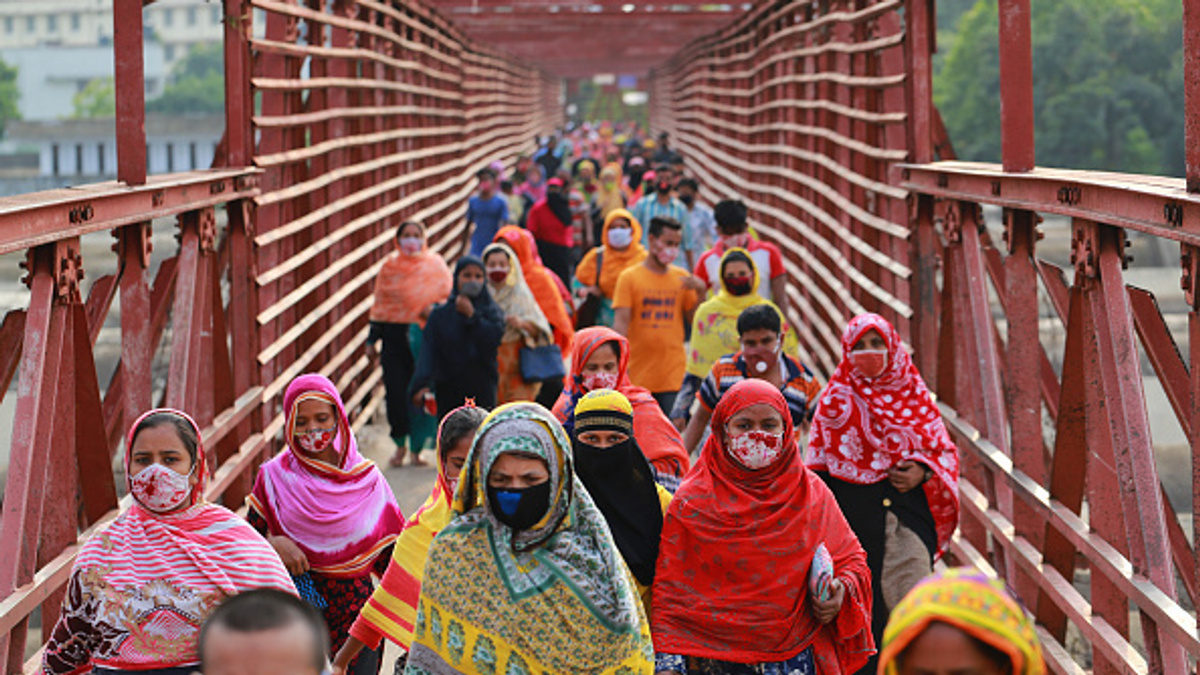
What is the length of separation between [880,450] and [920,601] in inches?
119

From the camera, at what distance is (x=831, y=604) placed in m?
4.25

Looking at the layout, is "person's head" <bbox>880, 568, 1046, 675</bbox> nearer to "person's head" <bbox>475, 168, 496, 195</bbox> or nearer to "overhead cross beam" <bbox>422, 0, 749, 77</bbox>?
"person's head" <bbox>475, 168, 496, 195</bbox>

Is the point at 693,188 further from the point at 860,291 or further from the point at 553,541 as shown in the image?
the point at 553,541

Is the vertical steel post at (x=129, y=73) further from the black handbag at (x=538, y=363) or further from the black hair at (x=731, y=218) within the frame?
the black hair at (x=731, y=218)

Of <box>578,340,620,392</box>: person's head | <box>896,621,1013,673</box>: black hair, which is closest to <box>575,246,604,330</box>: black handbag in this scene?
<box>578,340,620,392</box>: person's head

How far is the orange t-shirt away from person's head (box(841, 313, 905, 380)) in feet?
9.81

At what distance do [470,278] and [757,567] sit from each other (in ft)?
12.4

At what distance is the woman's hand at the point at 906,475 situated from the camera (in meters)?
5.18

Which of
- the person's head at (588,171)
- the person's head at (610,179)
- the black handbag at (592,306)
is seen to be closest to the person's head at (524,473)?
the black handbag at (592,306)

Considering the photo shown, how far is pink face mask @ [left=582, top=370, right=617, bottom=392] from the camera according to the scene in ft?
18.5


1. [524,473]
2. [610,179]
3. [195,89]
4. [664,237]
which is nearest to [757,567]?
[524,473]

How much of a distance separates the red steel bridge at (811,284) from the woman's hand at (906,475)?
0.48m

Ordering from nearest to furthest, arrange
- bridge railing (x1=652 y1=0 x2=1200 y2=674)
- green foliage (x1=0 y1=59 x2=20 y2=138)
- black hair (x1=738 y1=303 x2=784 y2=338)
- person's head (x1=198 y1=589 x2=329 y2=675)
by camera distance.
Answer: person's head (x1=198 y1=589 x2=329 y2=675)
bridge railing (x1=652 y1=0 x2=1200 y2=674)
black hair (x1=738 y1=303 x2=784 y2=338)
green foliage (x1=0 y1=59 x2=20 y2=138)

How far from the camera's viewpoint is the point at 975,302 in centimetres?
652
